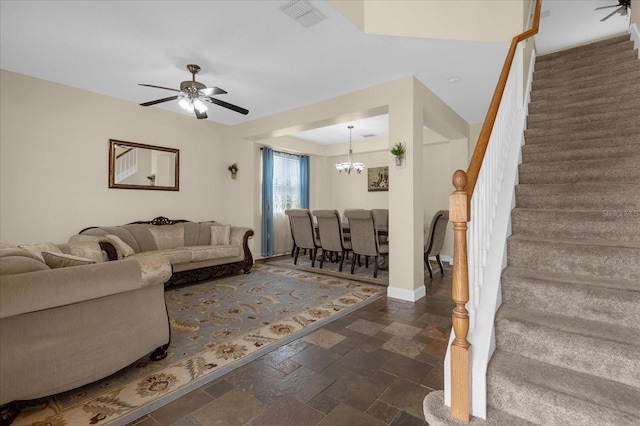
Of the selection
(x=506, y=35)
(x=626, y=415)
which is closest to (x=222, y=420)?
(x=626, y=415)

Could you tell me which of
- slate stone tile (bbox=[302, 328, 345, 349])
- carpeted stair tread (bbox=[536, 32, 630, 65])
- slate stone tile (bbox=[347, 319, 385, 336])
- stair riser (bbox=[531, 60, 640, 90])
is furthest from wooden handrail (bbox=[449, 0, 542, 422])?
carpeted stair tread (bbox=[536, 32, 630, 65])

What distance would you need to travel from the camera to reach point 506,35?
295 centimetres

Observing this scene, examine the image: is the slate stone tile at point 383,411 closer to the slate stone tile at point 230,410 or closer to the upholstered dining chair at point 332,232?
the slate stone tile at point 230,410

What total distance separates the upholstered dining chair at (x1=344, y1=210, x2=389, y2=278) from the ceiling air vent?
248 cm

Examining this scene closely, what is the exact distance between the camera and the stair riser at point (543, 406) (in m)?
1.11

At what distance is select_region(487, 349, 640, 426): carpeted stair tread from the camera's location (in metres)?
1.12

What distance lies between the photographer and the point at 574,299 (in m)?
1.52

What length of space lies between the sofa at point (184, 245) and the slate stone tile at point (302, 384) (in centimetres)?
262

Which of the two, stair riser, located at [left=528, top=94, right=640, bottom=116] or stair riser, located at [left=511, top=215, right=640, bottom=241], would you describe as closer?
stair riser, located at [left=511, top=215, right=640, bottom=241]

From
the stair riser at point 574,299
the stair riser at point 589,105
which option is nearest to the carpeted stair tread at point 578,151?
the stair riser at point 589,105

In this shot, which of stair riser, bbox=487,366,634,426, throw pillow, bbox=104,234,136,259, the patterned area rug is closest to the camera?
stair riser, bbox=487,366,634,426

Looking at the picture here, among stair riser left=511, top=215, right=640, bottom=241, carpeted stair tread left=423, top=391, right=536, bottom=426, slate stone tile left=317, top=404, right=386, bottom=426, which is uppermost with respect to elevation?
stair riser left=511, top=215, right=640, bottom=241

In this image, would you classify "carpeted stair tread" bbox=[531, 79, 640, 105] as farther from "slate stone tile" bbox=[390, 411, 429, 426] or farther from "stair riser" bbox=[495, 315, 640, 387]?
"slate stone tile" bbox=[390, 411, 429, 426]

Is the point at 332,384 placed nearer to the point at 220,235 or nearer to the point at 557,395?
the point at 557,395
